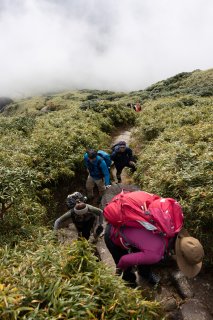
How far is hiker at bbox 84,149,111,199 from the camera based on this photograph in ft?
34.8

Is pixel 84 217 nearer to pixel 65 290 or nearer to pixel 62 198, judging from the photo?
pixel 65 290

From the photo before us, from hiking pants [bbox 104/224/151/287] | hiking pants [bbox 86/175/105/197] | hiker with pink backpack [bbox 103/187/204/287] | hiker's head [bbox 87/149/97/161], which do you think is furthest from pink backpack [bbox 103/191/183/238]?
hiking pants [bbox 86/175/105/197]

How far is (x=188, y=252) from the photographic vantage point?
5176mm

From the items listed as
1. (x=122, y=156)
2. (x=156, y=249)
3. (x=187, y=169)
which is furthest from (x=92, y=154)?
(x=156, y=249)

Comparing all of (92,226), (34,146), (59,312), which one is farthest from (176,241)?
(34,146)

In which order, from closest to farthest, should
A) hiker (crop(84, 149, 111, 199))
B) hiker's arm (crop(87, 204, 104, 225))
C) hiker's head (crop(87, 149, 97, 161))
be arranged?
1. hiker's arm (crop(87, 204, 104, 225))
2. hiker's head (crop(87, 149, 97, 161))
3. hiker (crop(84, 149, 111, 199))

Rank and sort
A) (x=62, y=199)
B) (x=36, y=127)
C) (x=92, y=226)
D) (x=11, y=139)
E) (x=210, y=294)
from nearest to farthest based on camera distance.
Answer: (x=210, y=294), (x=92, y=226), (x=62, y=199), (x=11, y=139), (x=36, y=127)

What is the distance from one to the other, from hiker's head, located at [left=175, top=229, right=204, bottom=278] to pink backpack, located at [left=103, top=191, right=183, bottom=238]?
218 millimetres

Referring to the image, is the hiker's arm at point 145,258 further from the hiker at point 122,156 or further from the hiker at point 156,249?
the hiker at point 122,156

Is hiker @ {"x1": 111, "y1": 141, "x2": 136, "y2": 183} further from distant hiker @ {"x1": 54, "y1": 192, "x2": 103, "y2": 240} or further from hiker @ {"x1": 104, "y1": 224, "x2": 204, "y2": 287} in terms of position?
hiker @ {"x1": 104, "y1": 224, "x2": 204, "y2": 287}

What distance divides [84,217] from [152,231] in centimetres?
271

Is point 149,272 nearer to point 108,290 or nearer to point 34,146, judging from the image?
point 108,290

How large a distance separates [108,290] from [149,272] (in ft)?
8.70

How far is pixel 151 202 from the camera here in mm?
5750
